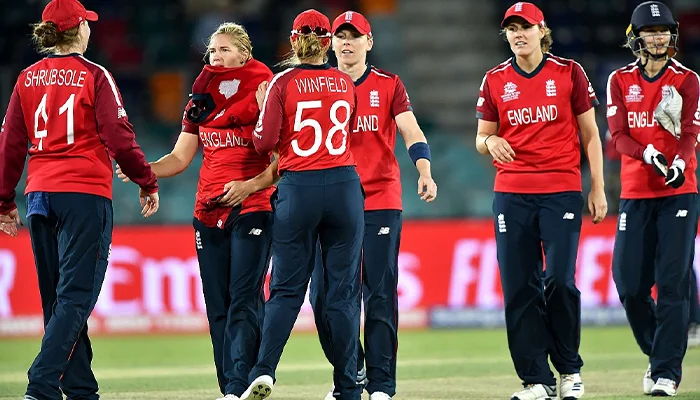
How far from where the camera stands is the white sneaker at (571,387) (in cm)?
783

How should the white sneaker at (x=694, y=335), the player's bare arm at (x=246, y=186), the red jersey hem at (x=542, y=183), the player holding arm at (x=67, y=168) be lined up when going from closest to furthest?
the player holding arm at (x=67, y=168) < the player's bare arm at (x=246, y=186) < the red jersey hem at (x=542, y=183) < the white sneaker at (x=694, y=335)

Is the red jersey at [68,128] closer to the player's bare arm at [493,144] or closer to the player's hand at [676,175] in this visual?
the player's bare arm at [493,144]

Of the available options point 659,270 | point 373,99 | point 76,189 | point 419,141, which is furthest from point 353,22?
point 659,270

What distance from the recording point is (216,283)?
7762mm

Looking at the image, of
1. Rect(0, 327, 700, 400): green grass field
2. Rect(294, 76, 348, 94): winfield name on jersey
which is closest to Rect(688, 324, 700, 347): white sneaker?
Rect(0, 327, 700, 400): green grass field

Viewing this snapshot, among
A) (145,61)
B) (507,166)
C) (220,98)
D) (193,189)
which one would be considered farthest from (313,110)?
(145,61)

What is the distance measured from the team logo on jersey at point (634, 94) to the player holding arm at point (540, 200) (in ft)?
2.47

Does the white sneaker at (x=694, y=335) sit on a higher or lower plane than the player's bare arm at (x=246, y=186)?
lower

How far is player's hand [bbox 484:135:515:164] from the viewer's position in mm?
7863

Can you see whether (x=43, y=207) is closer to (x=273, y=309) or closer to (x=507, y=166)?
(x=273, y=309)

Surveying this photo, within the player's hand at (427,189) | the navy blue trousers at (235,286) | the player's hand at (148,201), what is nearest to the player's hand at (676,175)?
the player's hand at (427,189)

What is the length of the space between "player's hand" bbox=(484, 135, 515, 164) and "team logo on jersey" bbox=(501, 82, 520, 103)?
1.03 feet

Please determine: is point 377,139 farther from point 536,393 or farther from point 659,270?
point 659,270

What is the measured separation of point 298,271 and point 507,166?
6.01 feet
